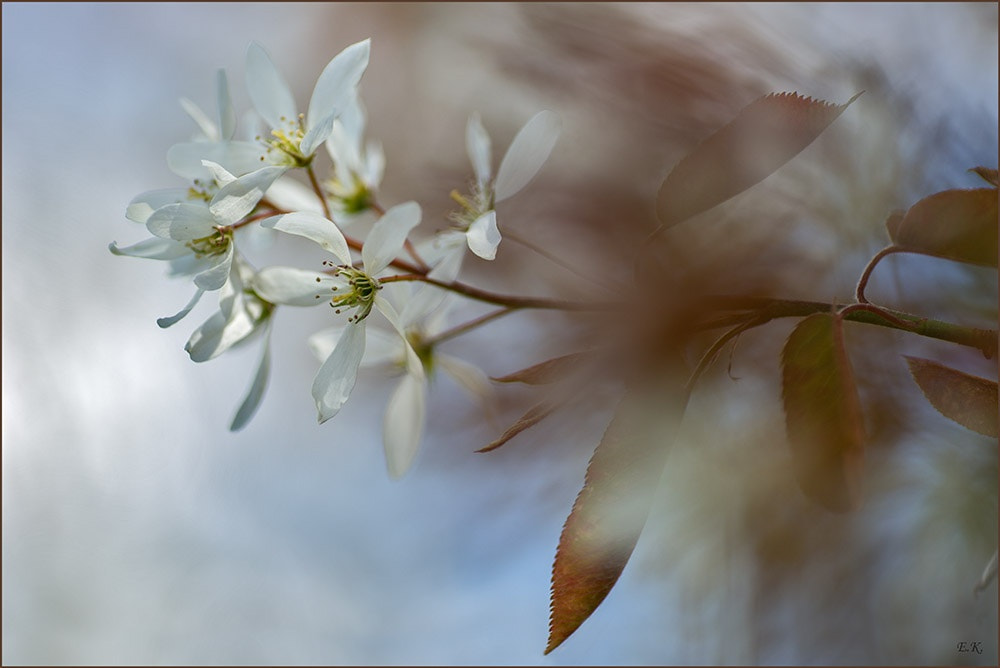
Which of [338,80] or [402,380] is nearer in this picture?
[338,80]

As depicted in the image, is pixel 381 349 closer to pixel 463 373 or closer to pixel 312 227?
pixel 463 373

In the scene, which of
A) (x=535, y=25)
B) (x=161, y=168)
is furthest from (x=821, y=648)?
(x=161, y=168)

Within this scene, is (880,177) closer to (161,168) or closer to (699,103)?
(699,103)

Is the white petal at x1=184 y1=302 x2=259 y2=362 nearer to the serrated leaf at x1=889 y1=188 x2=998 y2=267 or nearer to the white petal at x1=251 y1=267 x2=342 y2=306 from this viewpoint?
the white petal at x1=251 y1=267 x2=342 y2=306

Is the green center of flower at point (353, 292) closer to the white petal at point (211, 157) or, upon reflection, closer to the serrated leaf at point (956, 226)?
the white petal at point (211, 157)

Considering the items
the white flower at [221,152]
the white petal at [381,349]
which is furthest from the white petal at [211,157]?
the white petal at [381,349]

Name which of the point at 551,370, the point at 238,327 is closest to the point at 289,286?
the point at 238,327
